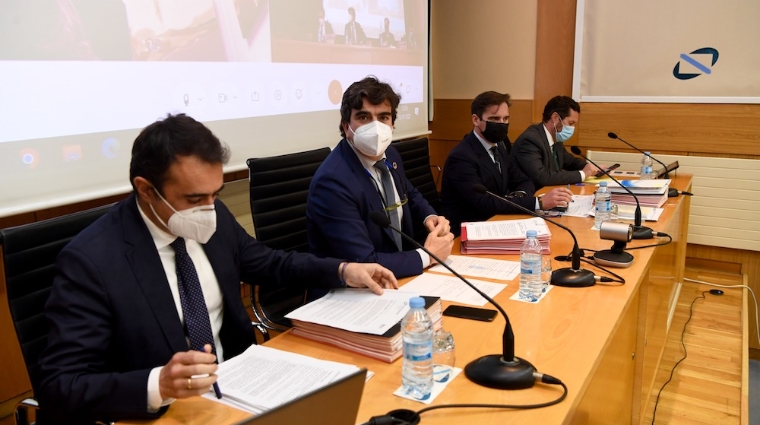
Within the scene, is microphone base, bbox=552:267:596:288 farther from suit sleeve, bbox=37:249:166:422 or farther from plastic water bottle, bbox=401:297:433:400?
suit sleeve, bbox=37:249:166:422

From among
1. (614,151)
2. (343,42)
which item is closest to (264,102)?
(343,42)

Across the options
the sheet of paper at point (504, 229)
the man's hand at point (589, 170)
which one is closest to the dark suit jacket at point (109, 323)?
the sheet of paper at point (504, 229)

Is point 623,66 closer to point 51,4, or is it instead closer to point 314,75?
point 314,75

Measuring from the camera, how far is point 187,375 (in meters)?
0.99

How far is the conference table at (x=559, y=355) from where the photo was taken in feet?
3.42

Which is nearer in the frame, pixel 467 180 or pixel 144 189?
pixel 144 189

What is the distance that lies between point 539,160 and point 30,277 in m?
2.82

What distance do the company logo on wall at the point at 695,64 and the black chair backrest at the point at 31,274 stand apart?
401 centimetres

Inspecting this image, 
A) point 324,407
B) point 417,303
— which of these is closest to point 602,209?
point 417,303

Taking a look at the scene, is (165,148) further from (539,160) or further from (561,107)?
(561,107)

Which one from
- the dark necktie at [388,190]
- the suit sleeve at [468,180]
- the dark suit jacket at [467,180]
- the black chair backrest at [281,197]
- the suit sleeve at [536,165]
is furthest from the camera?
the suit sleeve at [536,165]

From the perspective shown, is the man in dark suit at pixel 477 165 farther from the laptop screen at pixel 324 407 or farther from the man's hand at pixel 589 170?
the laptop screen at pixel 324 407

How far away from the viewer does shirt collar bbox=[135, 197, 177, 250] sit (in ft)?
4.17

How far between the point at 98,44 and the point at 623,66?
3593 millimetres
